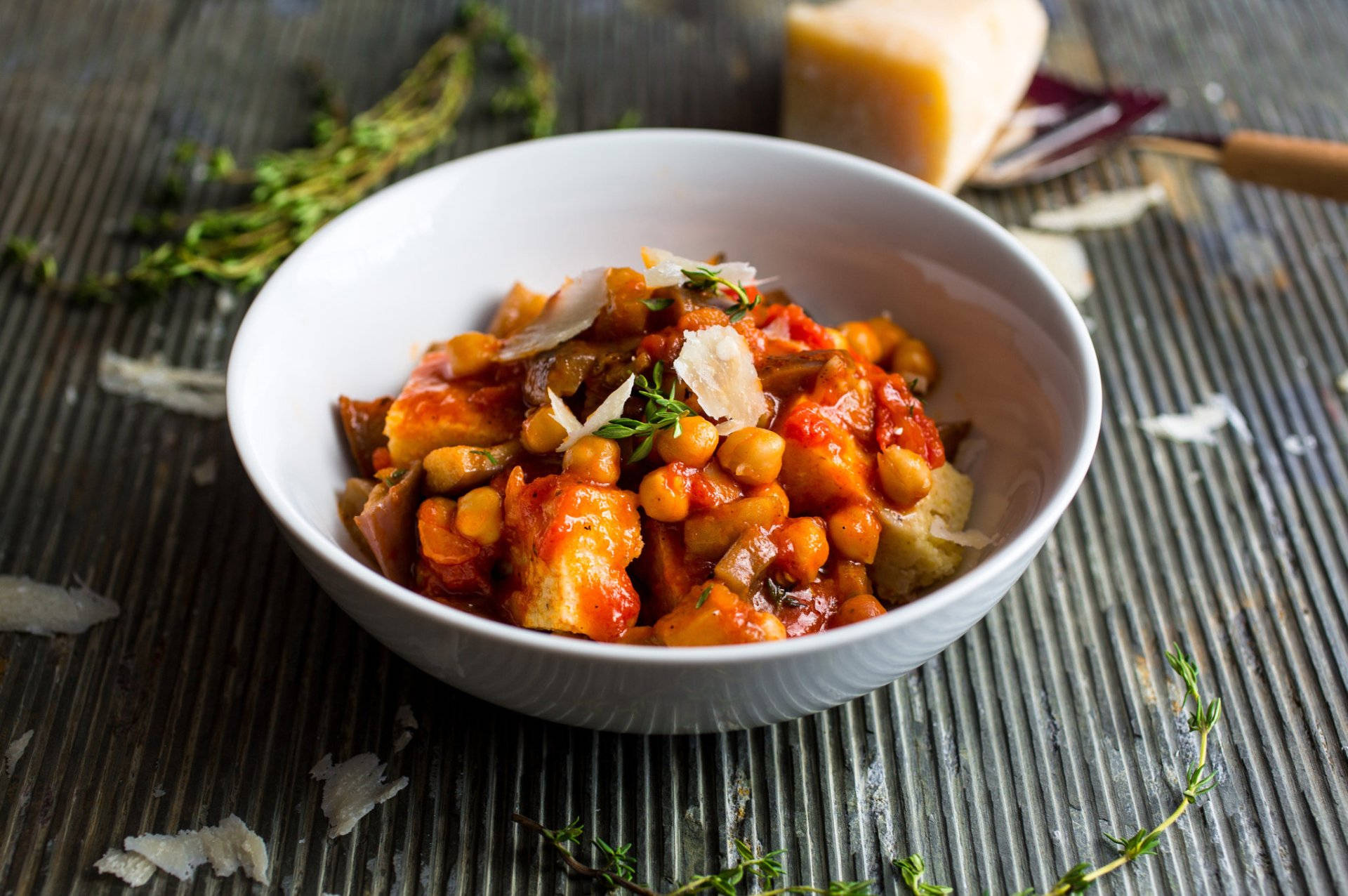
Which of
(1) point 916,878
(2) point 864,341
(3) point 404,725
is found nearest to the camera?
(1) point 916,878

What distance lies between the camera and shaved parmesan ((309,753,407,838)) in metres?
2.46

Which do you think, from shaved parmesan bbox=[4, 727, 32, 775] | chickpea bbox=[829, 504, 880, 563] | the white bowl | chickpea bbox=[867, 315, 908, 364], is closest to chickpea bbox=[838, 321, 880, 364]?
chickpea bbox=[867, 315, 908, 364]

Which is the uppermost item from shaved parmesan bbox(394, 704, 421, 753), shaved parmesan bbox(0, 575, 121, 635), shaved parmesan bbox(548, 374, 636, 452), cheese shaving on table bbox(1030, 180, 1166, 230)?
shaved parmesan bbox(548, 374, 636, 452)

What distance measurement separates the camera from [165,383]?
11.9 ft

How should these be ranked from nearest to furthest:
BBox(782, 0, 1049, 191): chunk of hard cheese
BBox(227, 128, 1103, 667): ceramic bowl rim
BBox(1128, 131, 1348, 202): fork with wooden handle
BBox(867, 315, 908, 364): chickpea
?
BBox(227, 128, 1103, 667): ceramic bowl rim < BBox(867, 315, 908, 364): chickpea < BBox(1128, 131, 1348, 202): fork with wooden handle < BBox(782, 0, 1049, 191): chunk of hard cheese

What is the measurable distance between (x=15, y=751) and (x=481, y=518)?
4.20 feet

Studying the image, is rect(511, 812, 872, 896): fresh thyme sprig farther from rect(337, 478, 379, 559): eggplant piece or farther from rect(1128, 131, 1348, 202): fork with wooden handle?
rect(1128, 131, 1348, 202): fork with wooden handle

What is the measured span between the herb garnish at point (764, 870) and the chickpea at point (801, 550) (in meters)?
0.21

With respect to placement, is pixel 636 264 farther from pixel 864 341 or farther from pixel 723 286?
pixel 864 341

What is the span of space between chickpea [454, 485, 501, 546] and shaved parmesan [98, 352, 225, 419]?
4.70 ft

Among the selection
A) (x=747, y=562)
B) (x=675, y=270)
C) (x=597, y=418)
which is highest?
(x=675, y=270)

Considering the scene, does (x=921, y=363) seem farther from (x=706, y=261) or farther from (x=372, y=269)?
(x=372, y=269)

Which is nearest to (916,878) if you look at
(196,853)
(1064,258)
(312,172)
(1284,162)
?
(196,853)

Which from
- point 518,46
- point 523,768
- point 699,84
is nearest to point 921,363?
point 523,768
